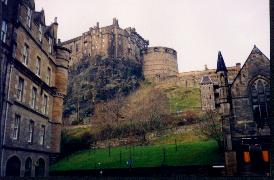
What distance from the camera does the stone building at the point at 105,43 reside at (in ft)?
297

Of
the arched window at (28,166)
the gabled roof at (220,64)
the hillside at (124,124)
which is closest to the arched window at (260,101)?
the gabled roof at (220,64)

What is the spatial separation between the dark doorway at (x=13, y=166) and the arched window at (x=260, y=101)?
711 inches

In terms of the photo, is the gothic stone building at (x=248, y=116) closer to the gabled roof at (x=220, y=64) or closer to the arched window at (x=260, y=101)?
the arched window at (x=260, y=101)

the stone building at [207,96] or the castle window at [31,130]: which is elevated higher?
the stone building at [207,96]

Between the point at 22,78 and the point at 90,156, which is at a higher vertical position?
the point at 22,78

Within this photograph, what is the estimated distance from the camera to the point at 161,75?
3777 inches

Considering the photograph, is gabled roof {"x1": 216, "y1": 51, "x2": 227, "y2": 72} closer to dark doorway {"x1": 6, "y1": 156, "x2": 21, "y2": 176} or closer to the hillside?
dark doorway {"x1": 6, "y1": 156, "x2": 21, "y2": 176}

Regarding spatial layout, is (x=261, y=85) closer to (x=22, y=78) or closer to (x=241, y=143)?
(x=241, y=143)

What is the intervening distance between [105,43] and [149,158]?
61.8 metres

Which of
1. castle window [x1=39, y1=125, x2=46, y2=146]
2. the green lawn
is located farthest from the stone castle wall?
castle window [x1=39, y1=125, x2=46, y2=146]

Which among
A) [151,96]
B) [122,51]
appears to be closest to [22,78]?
[151,96]

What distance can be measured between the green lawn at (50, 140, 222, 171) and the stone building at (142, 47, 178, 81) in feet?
190

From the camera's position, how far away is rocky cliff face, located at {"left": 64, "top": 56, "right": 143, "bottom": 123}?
6681cm

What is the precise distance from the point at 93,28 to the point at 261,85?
7531cm
